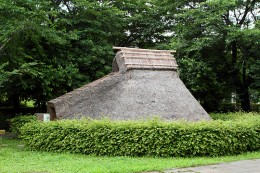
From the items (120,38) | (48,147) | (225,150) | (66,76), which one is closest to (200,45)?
(120,38)

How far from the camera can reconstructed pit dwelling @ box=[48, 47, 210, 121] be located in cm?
1160

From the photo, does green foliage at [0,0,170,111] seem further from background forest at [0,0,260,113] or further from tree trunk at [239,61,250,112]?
tree trunk at [239,61,250,112]

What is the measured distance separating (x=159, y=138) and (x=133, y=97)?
2.49 m

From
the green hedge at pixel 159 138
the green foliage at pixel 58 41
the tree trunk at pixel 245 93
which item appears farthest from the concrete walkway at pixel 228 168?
the tree trunk at pixel 245 93

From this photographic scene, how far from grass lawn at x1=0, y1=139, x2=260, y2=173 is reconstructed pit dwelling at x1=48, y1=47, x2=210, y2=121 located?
85.3 inches

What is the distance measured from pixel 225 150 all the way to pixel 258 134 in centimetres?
144

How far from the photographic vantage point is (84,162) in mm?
8789

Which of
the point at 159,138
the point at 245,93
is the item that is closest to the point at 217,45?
the point at 245,93

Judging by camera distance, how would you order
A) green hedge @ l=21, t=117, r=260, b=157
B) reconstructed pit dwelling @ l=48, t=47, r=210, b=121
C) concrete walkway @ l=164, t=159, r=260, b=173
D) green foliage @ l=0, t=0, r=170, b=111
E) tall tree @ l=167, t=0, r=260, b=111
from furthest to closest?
tall tree @ l=167, t=0, r=260, b=111 < green foliage @ l=0, t=0, r=170, b=111 < reconstructed pit dwelling @ l=48, t=47, r=210, b=121 < green hedge @ l=21, t=117, r=260, b=157 < concrete walkway @ l=164, t=159, r=260, b=173

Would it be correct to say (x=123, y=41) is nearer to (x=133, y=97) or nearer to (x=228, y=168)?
(x=133, y=97)

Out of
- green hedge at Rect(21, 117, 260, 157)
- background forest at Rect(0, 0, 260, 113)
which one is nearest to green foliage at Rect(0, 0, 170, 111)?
background forest at Rect(0, 0, 260, 113)

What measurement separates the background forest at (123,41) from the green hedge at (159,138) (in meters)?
4.02

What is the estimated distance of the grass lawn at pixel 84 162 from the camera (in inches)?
309

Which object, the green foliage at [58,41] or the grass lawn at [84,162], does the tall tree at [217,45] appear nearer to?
the green foliage at [58,41]
